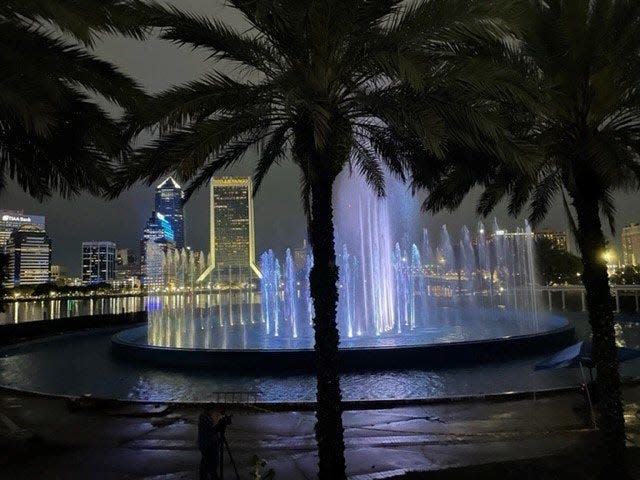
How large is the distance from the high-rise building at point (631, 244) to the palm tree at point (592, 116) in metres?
176

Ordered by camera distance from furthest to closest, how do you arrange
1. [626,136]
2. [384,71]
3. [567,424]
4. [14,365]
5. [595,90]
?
1. [14,365]
2. [567,424]
3. [626,136]
4. [595,90]
5. [384,71]

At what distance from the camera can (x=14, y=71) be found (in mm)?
5867

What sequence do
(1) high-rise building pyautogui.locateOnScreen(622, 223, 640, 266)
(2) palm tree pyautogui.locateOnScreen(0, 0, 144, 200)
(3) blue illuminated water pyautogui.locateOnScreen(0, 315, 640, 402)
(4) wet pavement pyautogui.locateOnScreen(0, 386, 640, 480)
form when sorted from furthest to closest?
(1) high-rise building pyautogui.locateOnScreen(622, 223, 640, 266) < (3) blue illuminated water pyautogui.locateOnScreen(0, 315, 640, 402) < (4) wet pavement pyautogui.locateOnScreen(0, 386, 640, 480) < (2) palm tree pyautogui.locateOnScreen(0, 0, 144, 200)

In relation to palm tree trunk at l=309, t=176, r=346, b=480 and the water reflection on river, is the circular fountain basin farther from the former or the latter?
the water reflection on river

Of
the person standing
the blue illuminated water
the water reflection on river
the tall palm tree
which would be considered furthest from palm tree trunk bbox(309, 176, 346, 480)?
the water reflection on river

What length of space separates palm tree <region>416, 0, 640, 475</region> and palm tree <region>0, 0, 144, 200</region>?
19.0ft

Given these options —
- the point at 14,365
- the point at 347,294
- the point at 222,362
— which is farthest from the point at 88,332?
the point at 222,362

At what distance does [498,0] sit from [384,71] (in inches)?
60.7

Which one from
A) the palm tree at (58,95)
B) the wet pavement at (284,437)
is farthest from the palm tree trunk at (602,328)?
the palm tree at (58,95)

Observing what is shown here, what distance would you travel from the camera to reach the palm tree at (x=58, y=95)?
595cm

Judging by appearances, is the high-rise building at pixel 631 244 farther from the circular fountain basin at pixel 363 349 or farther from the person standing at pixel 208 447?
the person standing at pixel 208 447

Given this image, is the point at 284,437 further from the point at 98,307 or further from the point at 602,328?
the point at 98,307

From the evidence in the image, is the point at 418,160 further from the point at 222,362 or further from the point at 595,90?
the point at 222,362

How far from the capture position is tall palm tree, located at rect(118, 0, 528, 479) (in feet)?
20.9
